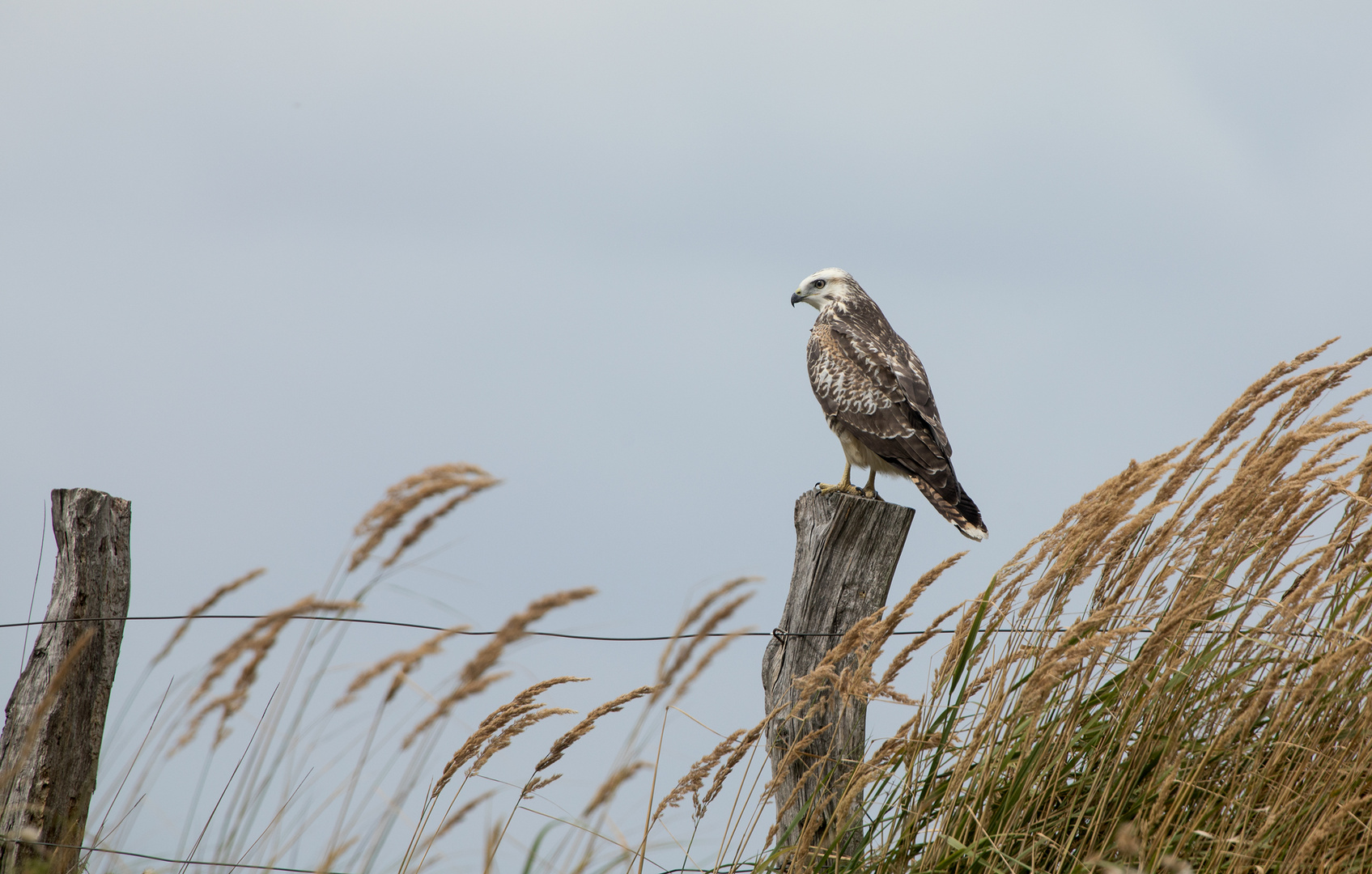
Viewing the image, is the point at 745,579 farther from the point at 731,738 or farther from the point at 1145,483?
the point at 1145,483

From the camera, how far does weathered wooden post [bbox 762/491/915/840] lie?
116 inches

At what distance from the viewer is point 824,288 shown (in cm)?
705

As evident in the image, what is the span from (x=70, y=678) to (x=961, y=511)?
389cm

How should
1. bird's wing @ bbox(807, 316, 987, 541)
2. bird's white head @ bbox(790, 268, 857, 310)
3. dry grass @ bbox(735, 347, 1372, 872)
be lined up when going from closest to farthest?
dry grass @ bbox(735, 347, 1372, 872)
bird's wing @ bbox(807, 316, 987, 541)
bird's white head @ bbox(790, 268, 857, 310)

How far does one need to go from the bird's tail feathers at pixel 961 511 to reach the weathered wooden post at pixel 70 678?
12.0 ft

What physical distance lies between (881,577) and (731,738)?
87cm

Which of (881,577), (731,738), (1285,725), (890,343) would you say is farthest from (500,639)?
(890,343)

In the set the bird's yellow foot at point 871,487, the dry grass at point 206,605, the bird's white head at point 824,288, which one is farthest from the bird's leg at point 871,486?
the dry grass at point 206,605

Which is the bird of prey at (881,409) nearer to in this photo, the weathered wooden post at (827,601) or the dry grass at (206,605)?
the weathered wooden post at (827,601)

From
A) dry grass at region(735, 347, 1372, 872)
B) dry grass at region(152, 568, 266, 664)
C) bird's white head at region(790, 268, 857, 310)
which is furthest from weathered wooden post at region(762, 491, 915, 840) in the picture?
bird's white head at region(790, 268, 857, 310)

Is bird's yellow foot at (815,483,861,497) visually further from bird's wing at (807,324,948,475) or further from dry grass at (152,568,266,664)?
dry grass at (152,568,266,664)

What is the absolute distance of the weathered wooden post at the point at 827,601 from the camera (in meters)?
2.95

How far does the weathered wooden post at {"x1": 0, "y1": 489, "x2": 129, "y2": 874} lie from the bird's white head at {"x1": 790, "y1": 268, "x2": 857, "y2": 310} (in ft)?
16.0

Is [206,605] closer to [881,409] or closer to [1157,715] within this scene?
[1157,715]
